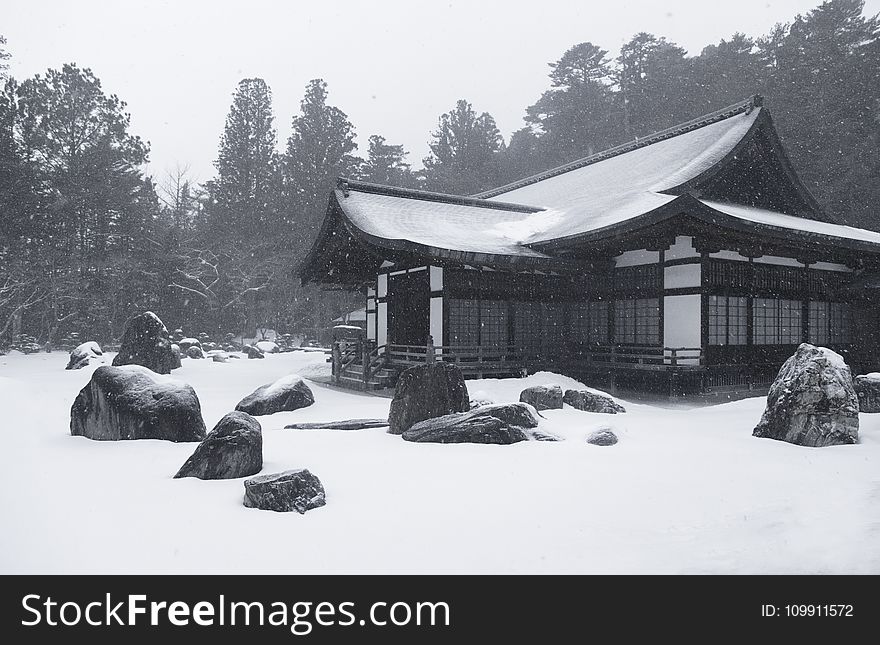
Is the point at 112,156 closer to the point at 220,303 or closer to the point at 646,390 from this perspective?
the point at 220,303

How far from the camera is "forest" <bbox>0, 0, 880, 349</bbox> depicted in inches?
1129

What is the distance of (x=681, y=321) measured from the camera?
1423 centimetres

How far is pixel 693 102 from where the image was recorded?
37219 millimetres

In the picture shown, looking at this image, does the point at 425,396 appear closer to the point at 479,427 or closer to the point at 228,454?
the point at 479,427

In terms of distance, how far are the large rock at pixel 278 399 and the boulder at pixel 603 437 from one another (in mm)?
5962

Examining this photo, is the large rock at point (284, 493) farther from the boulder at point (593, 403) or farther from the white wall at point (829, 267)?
the white wall at point (829, 267)

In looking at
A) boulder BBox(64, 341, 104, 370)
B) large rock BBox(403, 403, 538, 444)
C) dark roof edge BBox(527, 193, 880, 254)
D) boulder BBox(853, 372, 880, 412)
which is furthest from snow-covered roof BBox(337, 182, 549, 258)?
boulder BBox(64, 341, 104, 370)


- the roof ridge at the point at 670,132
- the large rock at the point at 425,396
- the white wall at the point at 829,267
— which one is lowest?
the large rock at the point at 425,396

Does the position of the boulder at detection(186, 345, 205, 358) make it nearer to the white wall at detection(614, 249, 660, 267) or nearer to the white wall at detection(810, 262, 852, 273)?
the white wall at detection(614, 249, 660, 267)

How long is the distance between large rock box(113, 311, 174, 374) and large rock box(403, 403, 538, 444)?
13.9 meters

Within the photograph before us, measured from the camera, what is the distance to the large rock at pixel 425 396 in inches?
355

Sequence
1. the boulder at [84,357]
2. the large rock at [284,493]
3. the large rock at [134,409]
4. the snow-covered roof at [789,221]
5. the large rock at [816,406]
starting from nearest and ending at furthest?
the large rock at [284,493] < the large rock at [816,406] < the large rock at [134,409] < the snow-covered roof at [789,221] < the boulder at [84,357]

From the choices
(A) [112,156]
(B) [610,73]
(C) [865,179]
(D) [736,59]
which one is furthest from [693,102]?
(A) [112,156]

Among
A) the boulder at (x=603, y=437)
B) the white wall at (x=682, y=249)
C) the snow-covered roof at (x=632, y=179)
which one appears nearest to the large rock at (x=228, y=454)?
the boulder at (x=603, y=437)
